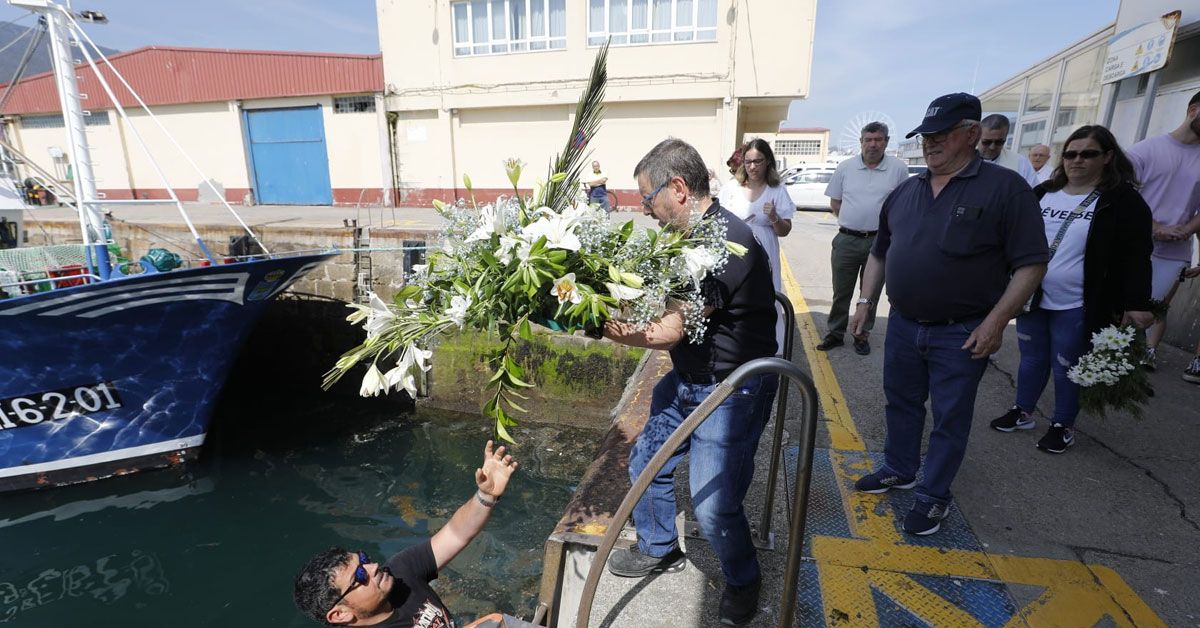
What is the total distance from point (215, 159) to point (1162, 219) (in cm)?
2262

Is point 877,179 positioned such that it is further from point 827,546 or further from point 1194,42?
point 1194,42

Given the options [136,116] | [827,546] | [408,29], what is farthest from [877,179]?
[136,116]

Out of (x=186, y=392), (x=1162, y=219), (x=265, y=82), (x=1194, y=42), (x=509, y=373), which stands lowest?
(x=186, y=392)

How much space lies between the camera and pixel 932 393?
2.68m

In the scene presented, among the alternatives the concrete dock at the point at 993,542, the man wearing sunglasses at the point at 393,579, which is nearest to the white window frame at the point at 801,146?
the concrete dock at the point at 993,542

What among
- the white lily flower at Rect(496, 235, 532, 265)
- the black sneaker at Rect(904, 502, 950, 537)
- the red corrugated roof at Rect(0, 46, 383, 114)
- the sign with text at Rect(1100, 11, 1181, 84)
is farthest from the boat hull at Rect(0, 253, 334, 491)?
the red corrugated roof at Rect(0, 46, 383, 114)

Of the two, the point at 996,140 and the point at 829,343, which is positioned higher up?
the point at 996,140

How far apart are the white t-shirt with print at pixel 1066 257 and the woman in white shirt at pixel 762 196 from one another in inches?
61.3

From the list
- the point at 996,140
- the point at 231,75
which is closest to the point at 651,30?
the point at 996,140

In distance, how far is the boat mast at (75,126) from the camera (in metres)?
6.00

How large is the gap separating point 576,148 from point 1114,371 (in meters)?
3.28

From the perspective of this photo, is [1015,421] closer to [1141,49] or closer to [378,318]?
[378,318]

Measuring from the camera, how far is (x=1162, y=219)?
13.3ft

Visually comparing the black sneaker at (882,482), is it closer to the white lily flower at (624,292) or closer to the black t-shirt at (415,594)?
the white lily flower at (624,292)
